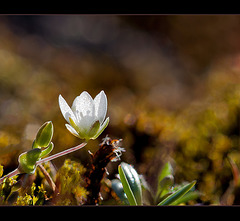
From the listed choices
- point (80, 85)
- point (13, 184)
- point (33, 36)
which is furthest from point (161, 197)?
point (33, 36)

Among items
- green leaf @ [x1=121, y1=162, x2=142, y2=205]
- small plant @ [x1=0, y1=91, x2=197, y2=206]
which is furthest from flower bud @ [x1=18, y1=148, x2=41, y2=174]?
green leaf @ [x1=121, y1=162, x2=142, y2=205]

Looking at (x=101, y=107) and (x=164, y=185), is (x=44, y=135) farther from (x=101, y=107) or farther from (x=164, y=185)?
Result: (x=164, y=185)

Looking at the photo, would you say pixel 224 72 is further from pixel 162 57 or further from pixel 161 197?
pixel 161 197

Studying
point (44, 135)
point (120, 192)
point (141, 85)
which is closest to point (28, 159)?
point (44, 135)

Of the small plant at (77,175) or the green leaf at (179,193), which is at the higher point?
the small plant at (77,175)

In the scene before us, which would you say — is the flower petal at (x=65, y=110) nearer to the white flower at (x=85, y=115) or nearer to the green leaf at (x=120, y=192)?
the white flower at (x=85, y=115)

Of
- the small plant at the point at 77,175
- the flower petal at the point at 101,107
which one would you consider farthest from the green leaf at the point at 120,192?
the flower petal at the point at 101,107

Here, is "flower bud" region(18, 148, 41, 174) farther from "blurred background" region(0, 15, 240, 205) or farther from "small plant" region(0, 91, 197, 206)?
"blurred background" region(0, 15, 240, 205)

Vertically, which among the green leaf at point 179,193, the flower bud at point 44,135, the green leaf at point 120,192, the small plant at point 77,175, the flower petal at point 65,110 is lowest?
the green leaf at point 179,193
